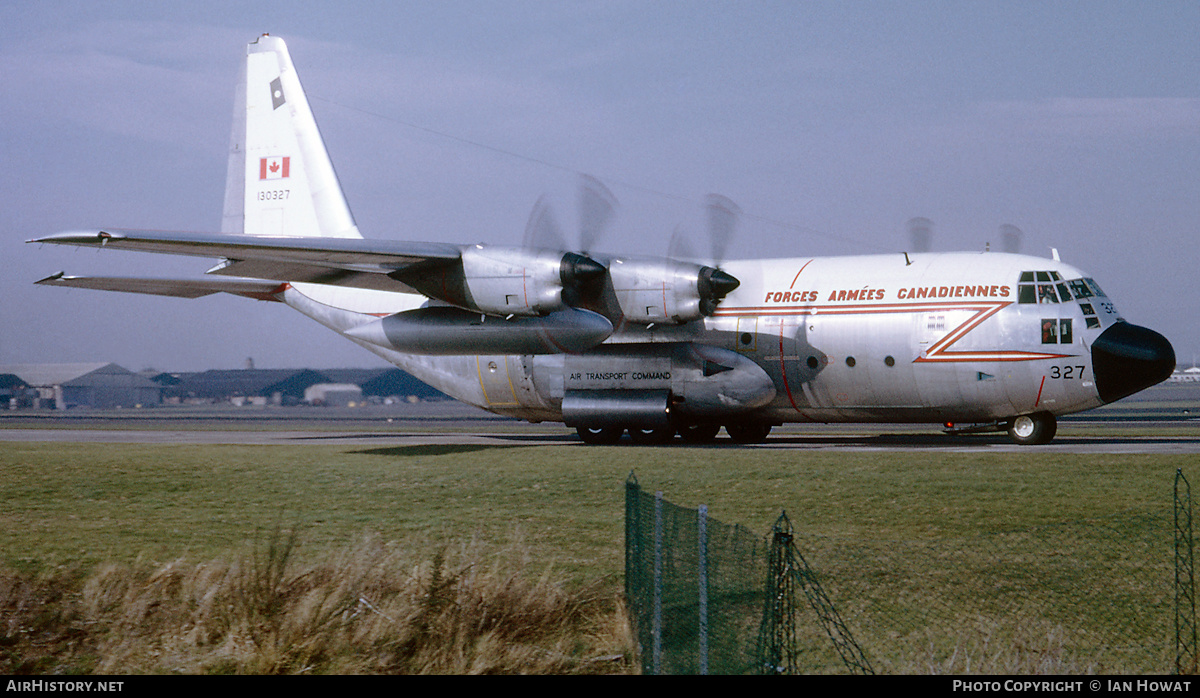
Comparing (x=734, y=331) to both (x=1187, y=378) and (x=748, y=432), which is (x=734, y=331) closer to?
(x=748, y=432)

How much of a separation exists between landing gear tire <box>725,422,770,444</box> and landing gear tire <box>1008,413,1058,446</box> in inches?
270

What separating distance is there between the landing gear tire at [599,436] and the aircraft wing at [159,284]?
12.3m

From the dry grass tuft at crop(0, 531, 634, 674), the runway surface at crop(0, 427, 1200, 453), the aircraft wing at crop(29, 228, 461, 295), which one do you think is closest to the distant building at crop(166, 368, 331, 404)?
the runway surface at crop(0, 427, 1200, 453)

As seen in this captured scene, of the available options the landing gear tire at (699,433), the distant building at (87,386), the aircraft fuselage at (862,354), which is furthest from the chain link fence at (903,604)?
the distant building at (87,386)

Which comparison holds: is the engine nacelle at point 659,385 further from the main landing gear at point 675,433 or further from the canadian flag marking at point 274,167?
the canadian flag marking at point 274,167

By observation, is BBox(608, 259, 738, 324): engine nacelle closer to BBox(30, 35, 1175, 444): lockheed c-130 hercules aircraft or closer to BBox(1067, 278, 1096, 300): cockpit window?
BBox(30, 35, 1175, 444): lockheed c-130 hercules aircraft

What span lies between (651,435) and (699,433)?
2.02 meters

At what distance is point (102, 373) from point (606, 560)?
12234 cm

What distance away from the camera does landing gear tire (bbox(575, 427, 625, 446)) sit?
27.9m

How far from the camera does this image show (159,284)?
98.8ft

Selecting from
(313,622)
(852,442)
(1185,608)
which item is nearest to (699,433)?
(852,442)

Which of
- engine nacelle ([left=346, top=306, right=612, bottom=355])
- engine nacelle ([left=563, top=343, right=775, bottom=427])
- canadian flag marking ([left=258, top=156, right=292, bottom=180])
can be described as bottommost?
engine nacelle ([left=563, top=343, right=775, bottom=427])

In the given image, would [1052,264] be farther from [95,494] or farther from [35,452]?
[35,452]

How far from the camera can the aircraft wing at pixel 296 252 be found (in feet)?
70.1
